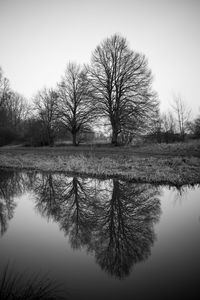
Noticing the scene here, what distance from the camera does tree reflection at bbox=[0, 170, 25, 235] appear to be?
19.0 feet

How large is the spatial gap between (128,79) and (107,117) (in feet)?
16.2

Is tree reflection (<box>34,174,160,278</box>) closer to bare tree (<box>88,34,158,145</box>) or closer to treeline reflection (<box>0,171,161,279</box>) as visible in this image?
treeline reflection (<box>0,171,161,279</box>)

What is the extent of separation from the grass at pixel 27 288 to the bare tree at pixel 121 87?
20.3m

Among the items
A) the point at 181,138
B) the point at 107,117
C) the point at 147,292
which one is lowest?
the point at 147,292

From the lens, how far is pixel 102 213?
20.0ft

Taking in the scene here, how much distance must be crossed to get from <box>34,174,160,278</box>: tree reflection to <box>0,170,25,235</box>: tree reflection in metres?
0.88

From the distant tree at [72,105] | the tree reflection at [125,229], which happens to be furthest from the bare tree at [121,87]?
the tree reflection at [125,229]

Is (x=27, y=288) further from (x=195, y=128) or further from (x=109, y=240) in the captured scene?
(x=195, y=128)

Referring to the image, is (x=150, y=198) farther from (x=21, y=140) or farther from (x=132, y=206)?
(x=21, y=140)

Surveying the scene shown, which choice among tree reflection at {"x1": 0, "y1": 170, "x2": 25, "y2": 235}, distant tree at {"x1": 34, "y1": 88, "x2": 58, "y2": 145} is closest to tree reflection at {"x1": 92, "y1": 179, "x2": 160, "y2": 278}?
tree reflection at {"x1": 0, "y1": 170, "x2": 25, "y2": 235}

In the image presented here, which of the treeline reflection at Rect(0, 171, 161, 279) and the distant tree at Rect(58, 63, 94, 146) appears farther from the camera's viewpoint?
the distant tree at Rect(58, 63, 94, 146)

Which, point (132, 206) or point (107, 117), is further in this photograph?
point (107, 117)

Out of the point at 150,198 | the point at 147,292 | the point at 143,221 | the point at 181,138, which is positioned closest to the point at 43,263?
the point at 147,292

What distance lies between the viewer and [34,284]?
3.00m
